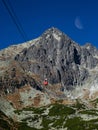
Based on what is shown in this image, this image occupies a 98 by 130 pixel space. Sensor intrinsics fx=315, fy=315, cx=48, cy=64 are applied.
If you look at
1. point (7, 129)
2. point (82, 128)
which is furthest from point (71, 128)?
point (7, 129)

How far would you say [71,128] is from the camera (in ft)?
650

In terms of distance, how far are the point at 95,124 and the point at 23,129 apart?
1786 inches

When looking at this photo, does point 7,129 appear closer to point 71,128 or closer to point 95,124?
point 71,128

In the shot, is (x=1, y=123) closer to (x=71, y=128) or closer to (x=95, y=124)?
(x=71, y=128)

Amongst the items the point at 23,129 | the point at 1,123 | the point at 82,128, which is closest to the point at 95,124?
the point at 82,128

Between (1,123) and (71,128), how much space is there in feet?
144

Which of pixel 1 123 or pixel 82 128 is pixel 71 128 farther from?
pixel 1 123

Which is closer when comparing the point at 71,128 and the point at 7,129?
the point at 7,129

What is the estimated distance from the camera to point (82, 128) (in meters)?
195

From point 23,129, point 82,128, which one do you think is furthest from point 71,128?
point 23,129

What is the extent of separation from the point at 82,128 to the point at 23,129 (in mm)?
37019

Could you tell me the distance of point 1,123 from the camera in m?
189

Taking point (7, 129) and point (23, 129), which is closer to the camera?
point (7, 129)

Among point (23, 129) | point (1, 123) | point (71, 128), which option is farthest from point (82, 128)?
point (1, 123)
